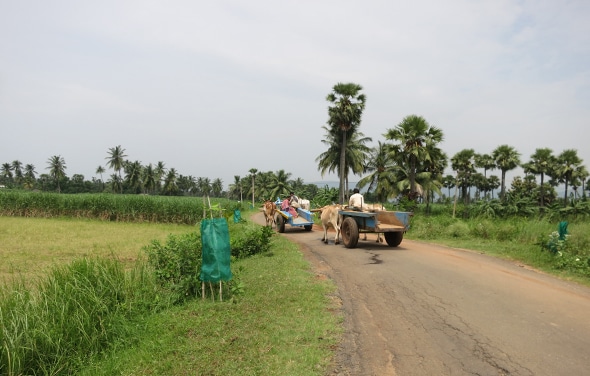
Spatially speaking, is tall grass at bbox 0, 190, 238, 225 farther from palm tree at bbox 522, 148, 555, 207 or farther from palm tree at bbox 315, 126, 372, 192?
palm tree at bbox 522, 148, 555, 207

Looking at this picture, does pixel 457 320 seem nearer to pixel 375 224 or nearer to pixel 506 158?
pixel 375 224

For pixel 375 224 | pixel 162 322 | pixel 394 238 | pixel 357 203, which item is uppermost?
pixel 357 203

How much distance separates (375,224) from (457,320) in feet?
18.7

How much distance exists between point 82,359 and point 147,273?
209 cm

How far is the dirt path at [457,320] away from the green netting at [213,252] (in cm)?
226

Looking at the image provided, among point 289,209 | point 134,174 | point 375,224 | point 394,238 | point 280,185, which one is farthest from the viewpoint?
point 134,174

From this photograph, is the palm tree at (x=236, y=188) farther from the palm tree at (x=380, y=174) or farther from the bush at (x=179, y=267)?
the bush at (x=179, y=267)

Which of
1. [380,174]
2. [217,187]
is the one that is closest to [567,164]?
[380,174]

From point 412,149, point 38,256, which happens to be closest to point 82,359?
point 38,256

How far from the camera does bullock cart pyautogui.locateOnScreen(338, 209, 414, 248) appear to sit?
36.3ft

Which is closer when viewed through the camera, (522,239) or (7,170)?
(522,239)

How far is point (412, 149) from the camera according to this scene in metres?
26.7

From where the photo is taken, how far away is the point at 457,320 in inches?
212

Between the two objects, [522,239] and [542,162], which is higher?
[542,162]
